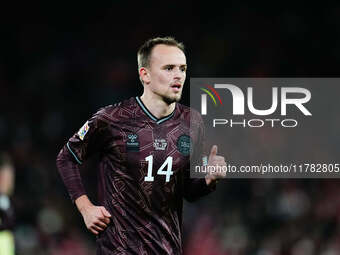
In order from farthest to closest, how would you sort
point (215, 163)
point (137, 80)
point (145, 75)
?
1. point (137, 80)
2. point (145, 75)
3. point (215, 163)

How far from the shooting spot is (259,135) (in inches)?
440

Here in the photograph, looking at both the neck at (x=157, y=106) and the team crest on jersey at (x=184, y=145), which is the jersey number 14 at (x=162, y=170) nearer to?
the team crest on jersey at (x=184, y=145)

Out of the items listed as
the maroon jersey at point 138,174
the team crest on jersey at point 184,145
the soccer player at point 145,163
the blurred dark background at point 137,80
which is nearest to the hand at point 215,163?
Answer: the soccer player at point 145,163

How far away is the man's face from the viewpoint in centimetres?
438

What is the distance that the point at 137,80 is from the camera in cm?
1252

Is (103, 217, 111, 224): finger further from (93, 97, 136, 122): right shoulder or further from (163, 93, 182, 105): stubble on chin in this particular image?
(163, 93, 182, 105): stubble on chin

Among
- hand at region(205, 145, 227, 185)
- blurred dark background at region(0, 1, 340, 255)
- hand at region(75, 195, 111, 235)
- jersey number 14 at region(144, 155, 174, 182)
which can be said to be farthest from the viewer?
blurred dark background at region(0, 1, 340, 255)

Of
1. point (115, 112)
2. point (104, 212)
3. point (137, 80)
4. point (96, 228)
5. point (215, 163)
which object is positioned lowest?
point (96, 228)

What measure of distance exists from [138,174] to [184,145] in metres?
0.40

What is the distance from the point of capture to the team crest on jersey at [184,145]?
4441 mm

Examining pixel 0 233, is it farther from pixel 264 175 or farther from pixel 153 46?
pixel 264 175

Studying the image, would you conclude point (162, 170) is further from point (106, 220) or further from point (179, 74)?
point (179, 74)

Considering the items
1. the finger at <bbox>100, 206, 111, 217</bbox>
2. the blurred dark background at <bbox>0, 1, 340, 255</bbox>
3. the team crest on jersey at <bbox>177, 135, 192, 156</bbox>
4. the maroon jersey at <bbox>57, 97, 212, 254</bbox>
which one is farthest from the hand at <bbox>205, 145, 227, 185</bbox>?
the blurred dark background at <bbox>0, 1, 340, 255</bbox>

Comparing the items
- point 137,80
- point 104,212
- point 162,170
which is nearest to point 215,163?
point 162,170
